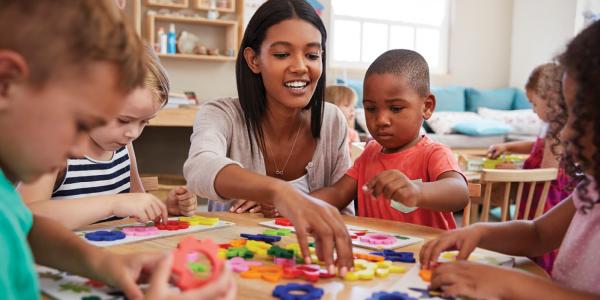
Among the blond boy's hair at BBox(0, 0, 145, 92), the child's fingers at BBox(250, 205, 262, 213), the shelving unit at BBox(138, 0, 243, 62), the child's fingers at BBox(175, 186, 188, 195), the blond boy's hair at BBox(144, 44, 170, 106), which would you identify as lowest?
the child's fingers at BBox(250, 205, 262, 213)

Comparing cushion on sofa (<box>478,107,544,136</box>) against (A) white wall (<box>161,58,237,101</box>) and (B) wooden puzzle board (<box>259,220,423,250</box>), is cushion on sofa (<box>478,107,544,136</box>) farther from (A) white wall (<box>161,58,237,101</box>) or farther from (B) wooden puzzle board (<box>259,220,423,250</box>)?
(B) wooden puzzle board (<box>259,220,423,250</box>)

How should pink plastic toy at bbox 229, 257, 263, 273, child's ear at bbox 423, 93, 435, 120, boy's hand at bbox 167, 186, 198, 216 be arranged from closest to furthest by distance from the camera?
pink plastic toy at bbox 229, 257, 263, 273 < boy's hand at bbox 167, 186, 198, 216 < child's ear at bbox 423, 93, 435, 120

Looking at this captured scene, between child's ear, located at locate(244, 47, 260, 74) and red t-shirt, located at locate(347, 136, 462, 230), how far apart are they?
17.2 inches

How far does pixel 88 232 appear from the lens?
1.22 metres

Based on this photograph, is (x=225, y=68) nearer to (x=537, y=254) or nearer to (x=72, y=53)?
(x=537, y=254)

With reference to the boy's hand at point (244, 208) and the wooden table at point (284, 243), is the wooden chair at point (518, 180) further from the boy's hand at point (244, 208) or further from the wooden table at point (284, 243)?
the boy's hand at point (244, 208)

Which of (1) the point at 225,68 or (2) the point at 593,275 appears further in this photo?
(1) the point at 225,68

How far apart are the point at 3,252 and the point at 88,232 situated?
550mm

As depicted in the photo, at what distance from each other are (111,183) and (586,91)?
132 centimetres

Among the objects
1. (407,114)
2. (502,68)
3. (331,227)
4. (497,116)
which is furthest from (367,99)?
(502,68)

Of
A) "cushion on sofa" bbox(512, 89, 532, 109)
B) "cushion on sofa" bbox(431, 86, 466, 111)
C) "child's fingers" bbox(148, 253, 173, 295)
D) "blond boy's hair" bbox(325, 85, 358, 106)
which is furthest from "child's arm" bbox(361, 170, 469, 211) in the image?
"cushion on sofa" bbox(512, 89, 532, 109)

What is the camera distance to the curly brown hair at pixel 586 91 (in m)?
0.86

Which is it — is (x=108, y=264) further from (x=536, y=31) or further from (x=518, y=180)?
(x=536, y=31)

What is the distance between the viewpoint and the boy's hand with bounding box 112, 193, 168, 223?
4.17 ft
